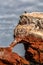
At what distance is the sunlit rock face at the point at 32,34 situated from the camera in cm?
8062

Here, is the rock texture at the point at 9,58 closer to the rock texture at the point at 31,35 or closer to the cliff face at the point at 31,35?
the cliff face at the point at 31,35

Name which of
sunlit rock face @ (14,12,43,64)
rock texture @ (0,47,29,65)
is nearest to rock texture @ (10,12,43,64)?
sunlit rock face @ (14,12,43,64)

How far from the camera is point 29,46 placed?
268 ft

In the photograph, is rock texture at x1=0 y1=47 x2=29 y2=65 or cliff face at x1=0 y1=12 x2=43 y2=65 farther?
cliff face at x1=0 y1=12 x2=43 y2=65

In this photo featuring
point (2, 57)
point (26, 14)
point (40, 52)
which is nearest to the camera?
point (2, 57)

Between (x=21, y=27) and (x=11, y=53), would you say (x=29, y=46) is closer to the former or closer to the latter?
(x=21, y=27)

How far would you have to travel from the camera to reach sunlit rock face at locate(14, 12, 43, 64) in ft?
265

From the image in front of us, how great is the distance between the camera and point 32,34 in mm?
81375

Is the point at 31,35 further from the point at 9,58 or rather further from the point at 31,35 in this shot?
the point at 9,58

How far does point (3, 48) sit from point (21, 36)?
11.0 meters

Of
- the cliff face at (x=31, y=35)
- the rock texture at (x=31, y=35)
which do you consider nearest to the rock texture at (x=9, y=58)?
the cliff face at (x=31, y=35)

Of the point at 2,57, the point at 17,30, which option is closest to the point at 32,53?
the point at 17,30

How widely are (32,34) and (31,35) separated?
319 mm

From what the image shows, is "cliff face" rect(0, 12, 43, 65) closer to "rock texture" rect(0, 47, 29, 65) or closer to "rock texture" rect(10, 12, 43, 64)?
"rock texture" rect(10, 12, 43, 64)
